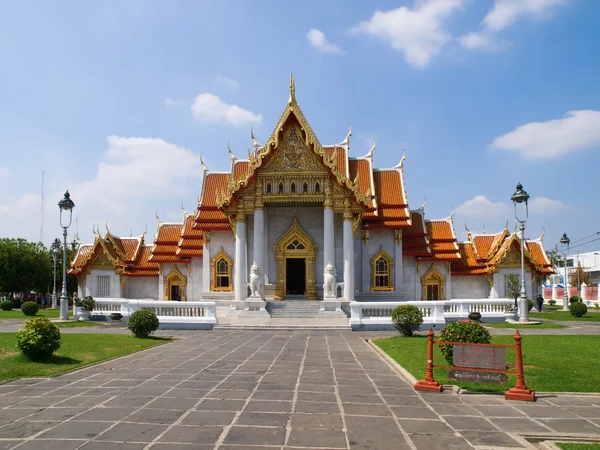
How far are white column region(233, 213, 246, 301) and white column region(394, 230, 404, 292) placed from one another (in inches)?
343

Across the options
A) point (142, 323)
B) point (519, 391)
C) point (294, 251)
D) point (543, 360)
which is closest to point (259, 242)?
point (294, 251)

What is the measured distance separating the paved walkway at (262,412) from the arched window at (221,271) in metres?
18.9

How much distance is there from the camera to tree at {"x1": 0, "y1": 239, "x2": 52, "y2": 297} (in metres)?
49.7

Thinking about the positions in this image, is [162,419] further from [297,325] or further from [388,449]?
[297,325]

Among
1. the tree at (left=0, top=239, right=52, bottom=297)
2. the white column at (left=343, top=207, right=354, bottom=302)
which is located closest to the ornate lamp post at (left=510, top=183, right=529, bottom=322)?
the white column at (left=343, top=207, right=354, bottom=302)

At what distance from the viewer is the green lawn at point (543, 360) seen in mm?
9320

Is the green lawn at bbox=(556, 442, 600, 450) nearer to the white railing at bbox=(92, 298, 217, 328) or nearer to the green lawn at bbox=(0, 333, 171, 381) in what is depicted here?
the green lawn at bbox=(0, 333, 171, 381)

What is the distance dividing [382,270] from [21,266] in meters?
37.1

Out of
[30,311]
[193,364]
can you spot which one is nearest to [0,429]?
[193,364]

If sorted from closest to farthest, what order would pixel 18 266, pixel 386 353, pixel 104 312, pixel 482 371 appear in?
pixel 482 371 < pixel 386 353 < pixel 104 312 < pixel 18 266

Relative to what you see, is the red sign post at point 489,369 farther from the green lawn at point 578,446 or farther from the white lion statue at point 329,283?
the white lion statue at point 329,283

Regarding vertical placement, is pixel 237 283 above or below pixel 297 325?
above

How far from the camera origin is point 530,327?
2259 centimetres

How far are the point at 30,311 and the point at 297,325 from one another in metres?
17.7
